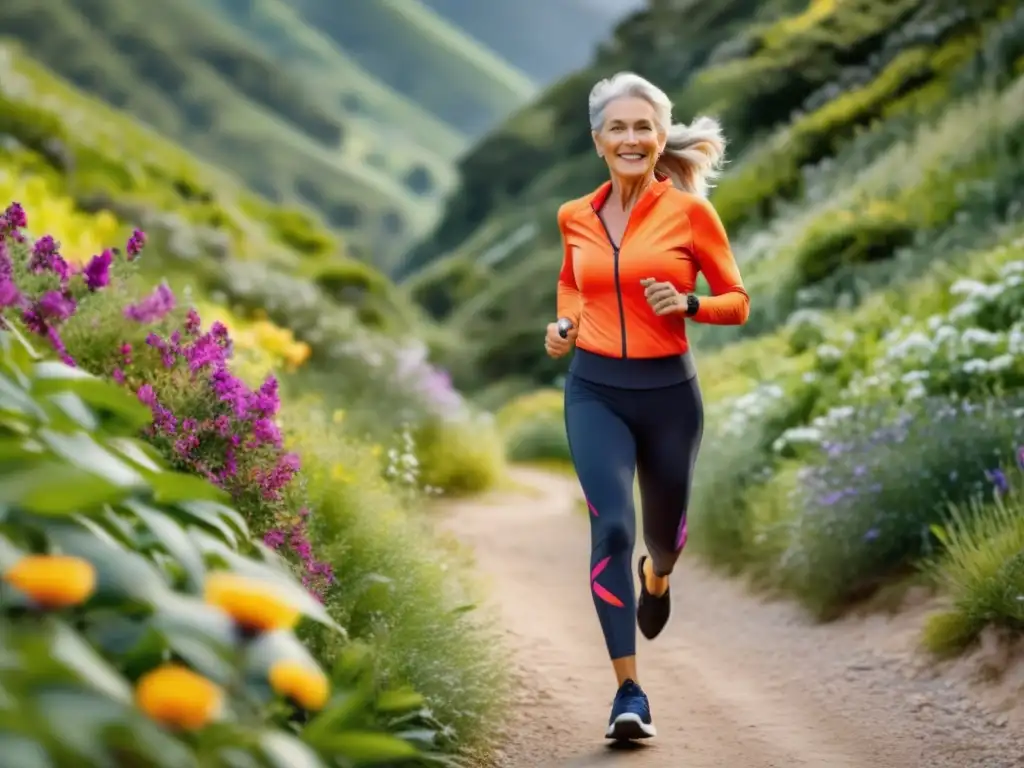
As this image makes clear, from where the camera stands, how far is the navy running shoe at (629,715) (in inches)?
171

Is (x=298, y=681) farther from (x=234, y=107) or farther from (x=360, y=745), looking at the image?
(x=234, y=107)

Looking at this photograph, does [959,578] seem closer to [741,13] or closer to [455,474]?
[455,474]

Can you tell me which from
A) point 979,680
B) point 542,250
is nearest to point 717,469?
point 979,680

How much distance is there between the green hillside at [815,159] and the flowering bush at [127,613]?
31.5ft

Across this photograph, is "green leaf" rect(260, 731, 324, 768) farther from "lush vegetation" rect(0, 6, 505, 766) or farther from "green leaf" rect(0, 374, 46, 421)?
"green leaf" rect(0, 374, 46, 421)

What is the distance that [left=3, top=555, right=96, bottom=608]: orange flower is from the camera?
1.80 metres

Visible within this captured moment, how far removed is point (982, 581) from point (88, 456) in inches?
159

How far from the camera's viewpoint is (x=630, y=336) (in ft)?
14.7

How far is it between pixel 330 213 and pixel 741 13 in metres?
95.9

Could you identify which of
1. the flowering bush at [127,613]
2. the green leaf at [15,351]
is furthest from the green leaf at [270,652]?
the green leaf at [15,351]

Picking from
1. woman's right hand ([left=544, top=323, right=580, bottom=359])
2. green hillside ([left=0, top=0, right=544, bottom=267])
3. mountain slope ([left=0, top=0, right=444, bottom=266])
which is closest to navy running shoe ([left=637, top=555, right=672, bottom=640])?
woman's right hand ([left=544, top=323, right=580, bottom=359])

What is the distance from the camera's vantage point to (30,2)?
113125 millimetres

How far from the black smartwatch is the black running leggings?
27cm

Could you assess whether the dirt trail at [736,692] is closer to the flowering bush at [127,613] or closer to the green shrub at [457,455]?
the flowering bush at [127,613]
